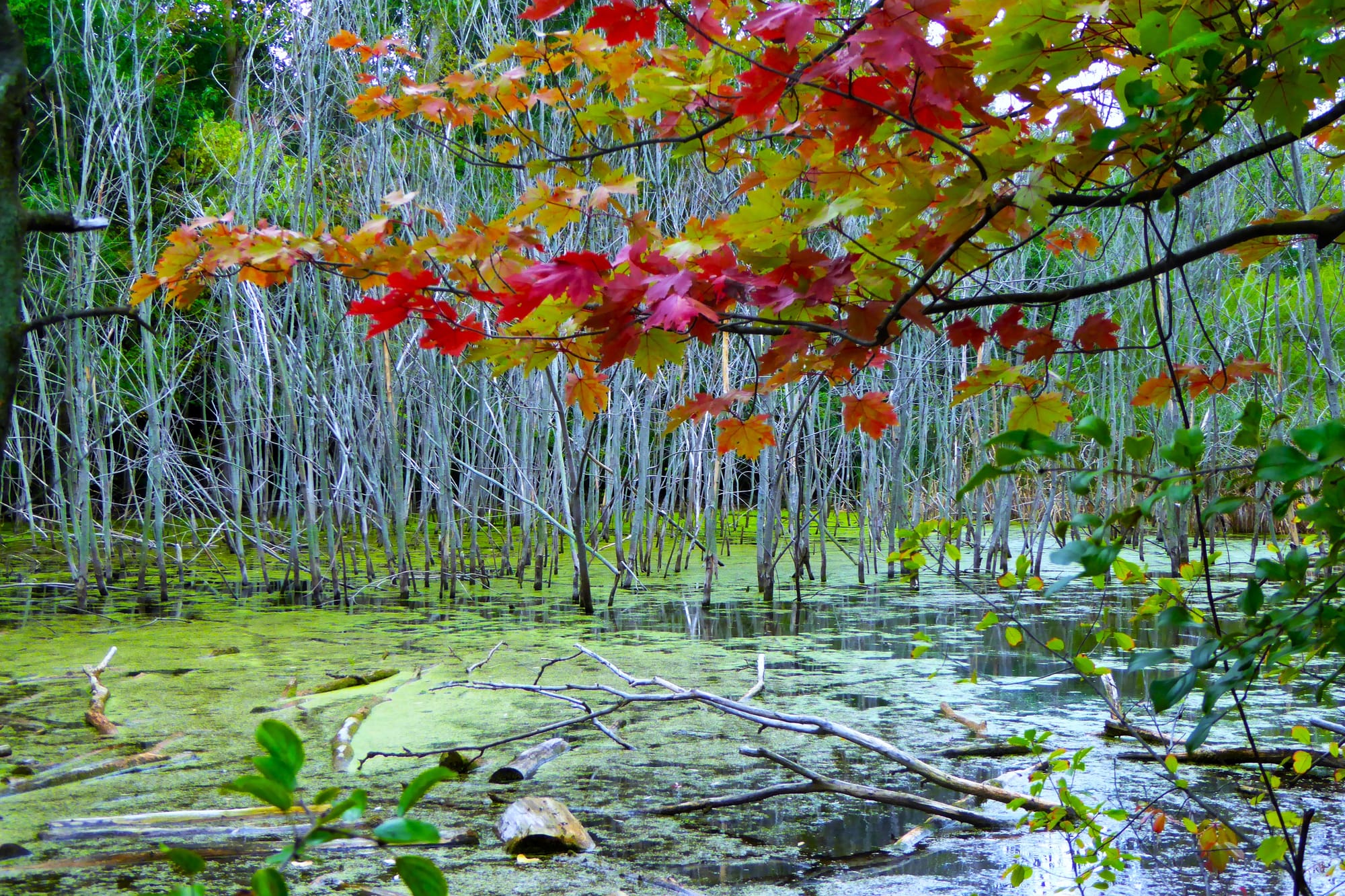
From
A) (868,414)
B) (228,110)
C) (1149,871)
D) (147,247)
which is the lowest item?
(1149,871)

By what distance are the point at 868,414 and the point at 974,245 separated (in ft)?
1.29

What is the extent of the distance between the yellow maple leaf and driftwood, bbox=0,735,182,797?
87.9 inches

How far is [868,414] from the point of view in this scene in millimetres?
1763

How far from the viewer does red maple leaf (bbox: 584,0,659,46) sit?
5.24 feet

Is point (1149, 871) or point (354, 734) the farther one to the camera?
point (354, 734)

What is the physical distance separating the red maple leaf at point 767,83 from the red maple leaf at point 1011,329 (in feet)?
1.53

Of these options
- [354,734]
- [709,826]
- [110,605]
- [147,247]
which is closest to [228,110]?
[147,247]

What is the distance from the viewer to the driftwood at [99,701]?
288 cm

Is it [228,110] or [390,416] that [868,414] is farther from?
[228,110]

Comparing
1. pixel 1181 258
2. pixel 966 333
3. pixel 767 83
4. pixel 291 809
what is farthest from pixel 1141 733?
pixel 291 809

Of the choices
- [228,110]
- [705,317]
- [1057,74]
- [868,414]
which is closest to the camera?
[1057,74]

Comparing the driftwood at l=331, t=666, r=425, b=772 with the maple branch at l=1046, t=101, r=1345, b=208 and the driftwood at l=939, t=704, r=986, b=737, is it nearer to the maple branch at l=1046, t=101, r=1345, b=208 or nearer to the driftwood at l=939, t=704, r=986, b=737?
the driftwood at l=939, t=704, r=986, b=737

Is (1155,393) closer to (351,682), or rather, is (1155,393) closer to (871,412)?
Answer: (871,412)

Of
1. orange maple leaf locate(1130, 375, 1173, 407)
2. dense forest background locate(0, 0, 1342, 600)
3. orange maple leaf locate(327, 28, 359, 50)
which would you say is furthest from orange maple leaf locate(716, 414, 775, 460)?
dense forest background locate(0, 0, 1342, 600)
